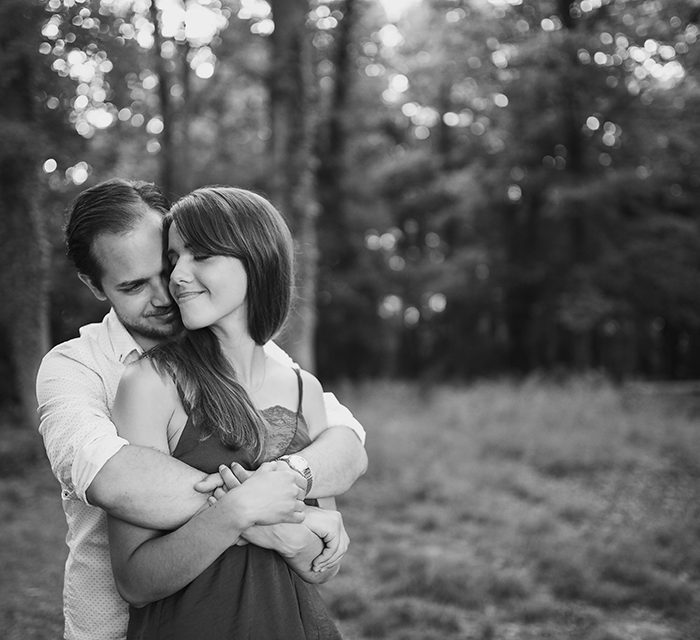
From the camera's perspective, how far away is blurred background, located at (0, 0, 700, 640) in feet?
17.3

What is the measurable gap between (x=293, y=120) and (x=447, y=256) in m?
16.3

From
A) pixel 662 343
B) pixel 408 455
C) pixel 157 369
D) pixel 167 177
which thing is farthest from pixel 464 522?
pixel 662 343

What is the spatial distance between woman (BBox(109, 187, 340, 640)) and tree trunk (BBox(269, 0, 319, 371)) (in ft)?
20.7

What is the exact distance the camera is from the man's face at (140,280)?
1.99 m

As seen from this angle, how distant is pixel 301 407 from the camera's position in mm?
2064

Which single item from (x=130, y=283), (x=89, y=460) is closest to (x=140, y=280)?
(x=130, y=283)

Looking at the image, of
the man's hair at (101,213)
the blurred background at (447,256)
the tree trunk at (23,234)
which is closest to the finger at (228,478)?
the man's hair at (101,213)

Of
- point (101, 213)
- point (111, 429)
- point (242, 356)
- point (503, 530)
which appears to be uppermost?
point (101, 213)

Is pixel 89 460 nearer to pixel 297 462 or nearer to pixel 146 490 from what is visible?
pixel 146 490

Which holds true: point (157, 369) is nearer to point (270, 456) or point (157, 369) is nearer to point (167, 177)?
point (270, 456)

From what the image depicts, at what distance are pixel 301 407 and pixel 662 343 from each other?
21.5 metres

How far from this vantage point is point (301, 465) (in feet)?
6.13

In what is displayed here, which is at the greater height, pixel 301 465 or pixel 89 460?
pixel 89 460

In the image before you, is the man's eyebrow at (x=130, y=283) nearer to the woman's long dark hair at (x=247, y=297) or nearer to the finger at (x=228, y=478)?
the woman's long dark hair at (x=247, y=297)
